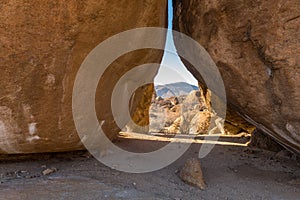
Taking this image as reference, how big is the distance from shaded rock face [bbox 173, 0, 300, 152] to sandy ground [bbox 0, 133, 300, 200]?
2.40ft

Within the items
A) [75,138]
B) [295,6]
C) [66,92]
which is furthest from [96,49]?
[295,6]

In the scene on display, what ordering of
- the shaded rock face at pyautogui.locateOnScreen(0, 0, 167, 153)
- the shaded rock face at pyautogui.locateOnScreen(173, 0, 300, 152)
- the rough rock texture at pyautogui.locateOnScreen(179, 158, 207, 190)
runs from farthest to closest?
1. the rough rock texture at pyautogui.locateOnScreen(179, 158, 207, 190)
2. the shaded rock face at pyautogui.locateOnScreen(173, 0, 300, 152)
3. the shaded rock face at pyautogui.locateOnScreen(0, 0, 167, 153)

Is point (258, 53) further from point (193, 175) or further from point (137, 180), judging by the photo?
point (137, 180)

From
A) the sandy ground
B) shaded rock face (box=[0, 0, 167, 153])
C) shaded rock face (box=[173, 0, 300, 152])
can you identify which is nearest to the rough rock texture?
the sandy ground

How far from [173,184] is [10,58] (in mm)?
2447

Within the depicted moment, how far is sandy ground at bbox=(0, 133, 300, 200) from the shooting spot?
9.91ft

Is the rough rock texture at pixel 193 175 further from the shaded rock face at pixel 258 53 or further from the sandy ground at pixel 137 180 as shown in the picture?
the shaded rock face at pixel 258 53

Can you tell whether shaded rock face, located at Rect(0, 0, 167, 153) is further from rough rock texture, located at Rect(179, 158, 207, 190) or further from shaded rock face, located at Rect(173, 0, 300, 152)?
rough rock texture, located at Rect(179, 158, 207, 190)

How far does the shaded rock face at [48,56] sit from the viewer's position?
9.51ft

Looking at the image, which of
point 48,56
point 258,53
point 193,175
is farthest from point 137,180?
point 258,53

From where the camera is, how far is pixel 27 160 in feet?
13.5

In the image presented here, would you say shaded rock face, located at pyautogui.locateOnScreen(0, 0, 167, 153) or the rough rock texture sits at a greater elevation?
shaded rock face, located at pyautogui.locateOnScreen(0, 0, 167, 153)

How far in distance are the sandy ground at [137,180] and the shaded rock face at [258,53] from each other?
0.73m

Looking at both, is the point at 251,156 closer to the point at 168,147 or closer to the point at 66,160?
the point at 168,147
